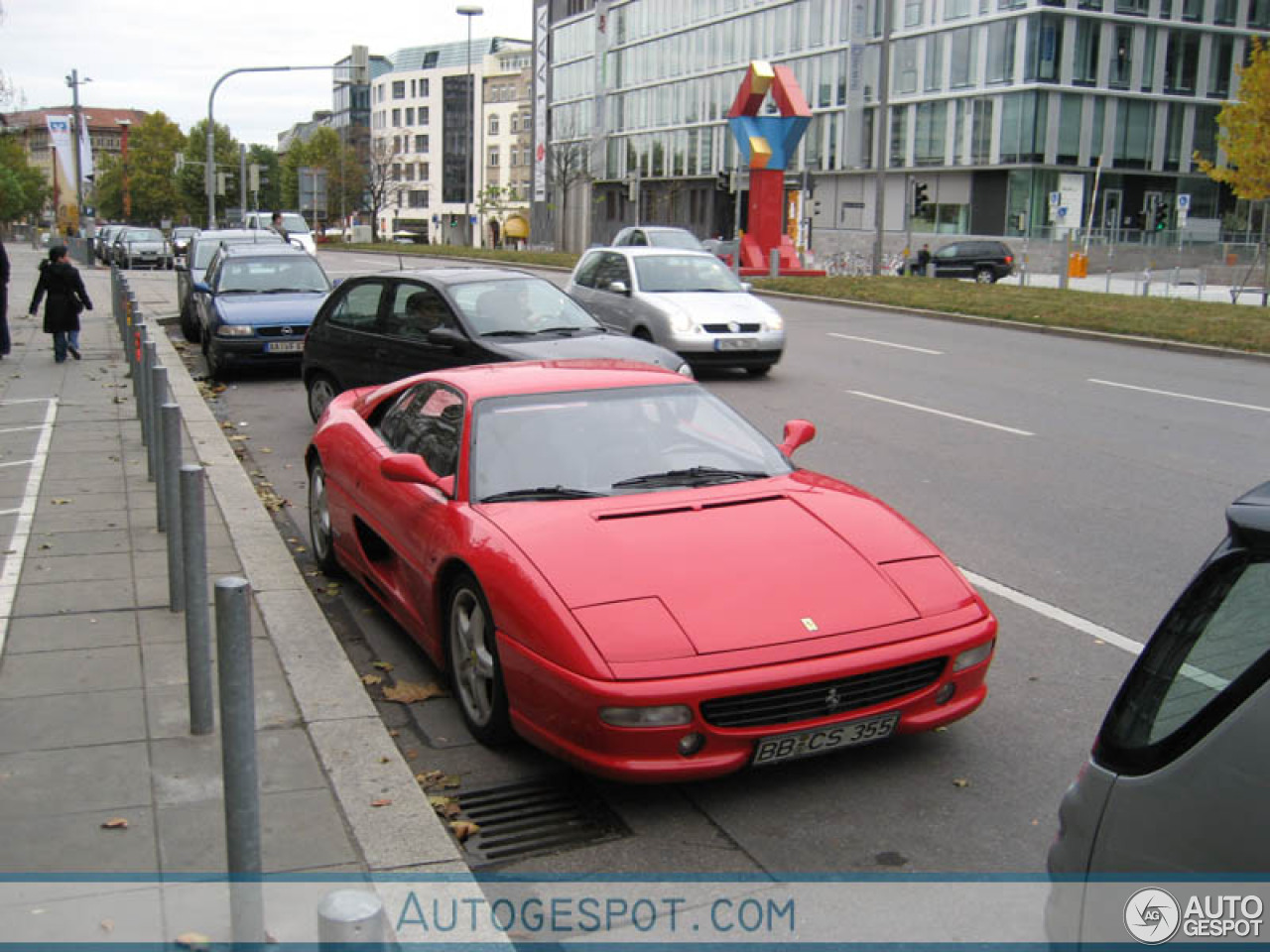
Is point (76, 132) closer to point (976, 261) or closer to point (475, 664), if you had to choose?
point (976, 261)

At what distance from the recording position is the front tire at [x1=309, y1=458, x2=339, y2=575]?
7180 mm

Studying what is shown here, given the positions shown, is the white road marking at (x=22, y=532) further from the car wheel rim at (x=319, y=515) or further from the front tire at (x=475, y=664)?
the front tire at (x=475, y=664)

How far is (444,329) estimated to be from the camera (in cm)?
1120

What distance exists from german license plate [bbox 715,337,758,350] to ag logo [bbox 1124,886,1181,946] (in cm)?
1364

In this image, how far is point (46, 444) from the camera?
11.1 meters

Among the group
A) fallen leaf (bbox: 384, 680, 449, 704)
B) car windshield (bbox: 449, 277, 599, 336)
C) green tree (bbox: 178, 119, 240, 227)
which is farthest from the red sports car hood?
green tree (bbox: 178, 119, 240, 227)

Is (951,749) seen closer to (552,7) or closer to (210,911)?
(210,911)

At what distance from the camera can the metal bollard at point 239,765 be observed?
3.24 metres

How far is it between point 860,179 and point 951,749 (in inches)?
2433

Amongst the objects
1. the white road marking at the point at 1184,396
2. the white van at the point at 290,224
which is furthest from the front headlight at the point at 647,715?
the white van at the point at 290,224

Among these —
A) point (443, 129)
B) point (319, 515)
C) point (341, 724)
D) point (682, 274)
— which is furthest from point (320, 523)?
point (443, 129)

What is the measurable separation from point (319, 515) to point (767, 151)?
108ft

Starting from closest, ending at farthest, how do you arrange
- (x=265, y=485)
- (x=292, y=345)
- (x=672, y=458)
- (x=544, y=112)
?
(x=672, y=458) < (x=265, y=485) < (x=292, y=345) < (x=544, y=112)

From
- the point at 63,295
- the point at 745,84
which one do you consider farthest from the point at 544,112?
the point at 63,295
